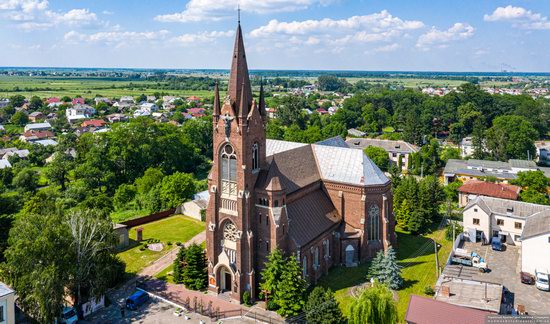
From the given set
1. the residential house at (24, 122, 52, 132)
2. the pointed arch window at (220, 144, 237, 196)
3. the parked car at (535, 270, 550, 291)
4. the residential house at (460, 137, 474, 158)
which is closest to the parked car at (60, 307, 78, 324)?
the pointed arch window at (220, 144, 237, 196)

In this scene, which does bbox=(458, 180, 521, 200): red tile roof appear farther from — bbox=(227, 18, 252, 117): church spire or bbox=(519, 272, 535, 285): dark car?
bbox=(227, 18, 252, 117): church spire

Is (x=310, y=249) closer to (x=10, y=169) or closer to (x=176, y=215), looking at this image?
(x=176, y=215)

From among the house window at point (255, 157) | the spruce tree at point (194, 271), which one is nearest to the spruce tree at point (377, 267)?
the house window at point (255, 157)

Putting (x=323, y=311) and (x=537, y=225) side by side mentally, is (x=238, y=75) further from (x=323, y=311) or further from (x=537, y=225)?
(x=537, y=225)

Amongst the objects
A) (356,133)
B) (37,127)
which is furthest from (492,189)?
(37,127)

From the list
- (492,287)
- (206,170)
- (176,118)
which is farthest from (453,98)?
(492,287)
